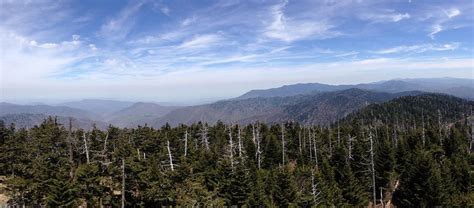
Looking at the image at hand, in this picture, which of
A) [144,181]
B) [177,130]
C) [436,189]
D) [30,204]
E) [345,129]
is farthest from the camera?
[345,129]

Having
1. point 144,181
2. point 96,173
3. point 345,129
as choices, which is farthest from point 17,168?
point 345,129

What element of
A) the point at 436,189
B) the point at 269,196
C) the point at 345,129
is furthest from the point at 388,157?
the point at 345,129

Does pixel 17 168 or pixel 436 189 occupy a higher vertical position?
pixel 17 168

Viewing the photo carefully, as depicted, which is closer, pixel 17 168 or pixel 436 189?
pixel 436 189

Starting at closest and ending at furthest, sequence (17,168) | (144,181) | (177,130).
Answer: (144,181) < (17,168) < (177,130)

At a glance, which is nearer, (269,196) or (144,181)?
(144,181)

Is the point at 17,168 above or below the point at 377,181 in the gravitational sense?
above

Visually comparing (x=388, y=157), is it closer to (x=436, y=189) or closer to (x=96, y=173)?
(x=436, y=189)

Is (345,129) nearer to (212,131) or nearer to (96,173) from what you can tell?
(212,131)

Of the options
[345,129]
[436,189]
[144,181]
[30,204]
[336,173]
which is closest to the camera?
[144,181]
